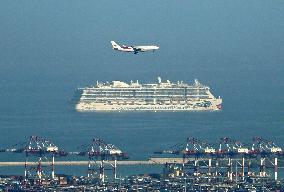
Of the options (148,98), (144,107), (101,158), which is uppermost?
(148,98)

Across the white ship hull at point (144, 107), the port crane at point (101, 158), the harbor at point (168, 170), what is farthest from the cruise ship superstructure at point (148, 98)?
the port crane at point (101, 158)

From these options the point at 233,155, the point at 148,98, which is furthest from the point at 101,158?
the point at 148,98

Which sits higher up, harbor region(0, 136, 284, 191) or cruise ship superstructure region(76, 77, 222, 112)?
cruise ship superstructure region(76, 77, 222, 112)

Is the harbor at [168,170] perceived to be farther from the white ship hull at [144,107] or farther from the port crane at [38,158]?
the white ship hull at [144,107]

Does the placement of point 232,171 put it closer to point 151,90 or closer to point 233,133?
point 233,133

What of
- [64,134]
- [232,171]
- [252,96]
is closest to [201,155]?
[232,171]

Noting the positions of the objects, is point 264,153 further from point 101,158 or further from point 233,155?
point 101,158

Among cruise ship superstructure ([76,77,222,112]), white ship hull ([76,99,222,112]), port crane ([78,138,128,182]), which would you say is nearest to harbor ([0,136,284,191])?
port crane ([78,138,128,182])

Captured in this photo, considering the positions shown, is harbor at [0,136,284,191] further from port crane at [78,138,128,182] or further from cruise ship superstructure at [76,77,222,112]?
cruise ship superstructure at [76,77,222,112]
